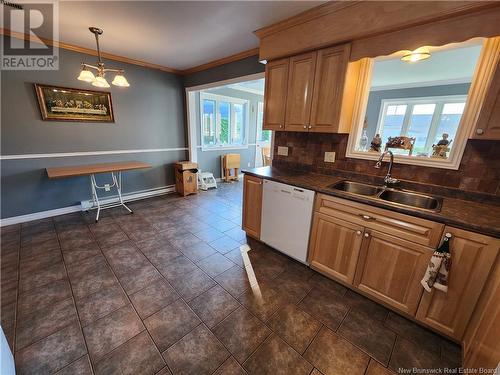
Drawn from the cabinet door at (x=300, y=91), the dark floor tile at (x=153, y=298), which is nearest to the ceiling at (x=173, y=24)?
the cabinet door at (x=300, y=91)

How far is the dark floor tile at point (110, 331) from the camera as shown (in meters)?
1.34

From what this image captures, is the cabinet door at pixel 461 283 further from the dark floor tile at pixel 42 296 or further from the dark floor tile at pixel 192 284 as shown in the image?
the dark floor tile at pixel 42 296

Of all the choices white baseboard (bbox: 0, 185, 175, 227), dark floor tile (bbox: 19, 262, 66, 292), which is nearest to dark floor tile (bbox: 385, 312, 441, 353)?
dark floor tile (bbox: 19, 262, 66, 292)

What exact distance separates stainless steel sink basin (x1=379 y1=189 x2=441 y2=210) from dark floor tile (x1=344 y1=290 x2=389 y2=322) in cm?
90

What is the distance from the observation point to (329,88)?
1.97 m

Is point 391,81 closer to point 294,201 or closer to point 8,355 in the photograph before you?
point 294,201

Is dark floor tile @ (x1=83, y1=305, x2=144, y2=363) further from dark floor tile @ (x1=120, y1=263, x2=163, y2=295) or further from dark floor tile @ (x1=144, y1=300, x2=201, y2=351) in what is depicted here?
dark floor tile @ (x1=120, y1=263, x2=163, y2=295)

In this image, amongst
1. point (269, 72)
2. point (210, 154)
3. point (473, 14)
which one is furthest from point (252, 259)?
point (210, 154)

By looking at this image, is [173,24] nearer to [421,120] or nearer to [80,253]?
[80,253]

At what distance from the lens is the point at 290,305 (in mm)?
1713

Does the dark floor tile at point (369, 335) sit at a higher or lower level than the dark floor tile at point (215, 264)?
higher

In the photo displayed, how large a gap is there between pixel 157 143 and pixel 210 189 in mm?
1513

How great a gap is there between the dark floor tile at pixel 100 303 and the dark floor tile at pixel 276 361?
1153 mm

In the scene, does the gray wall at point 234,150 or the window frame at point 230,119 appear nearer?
the window frame at point 230,119
